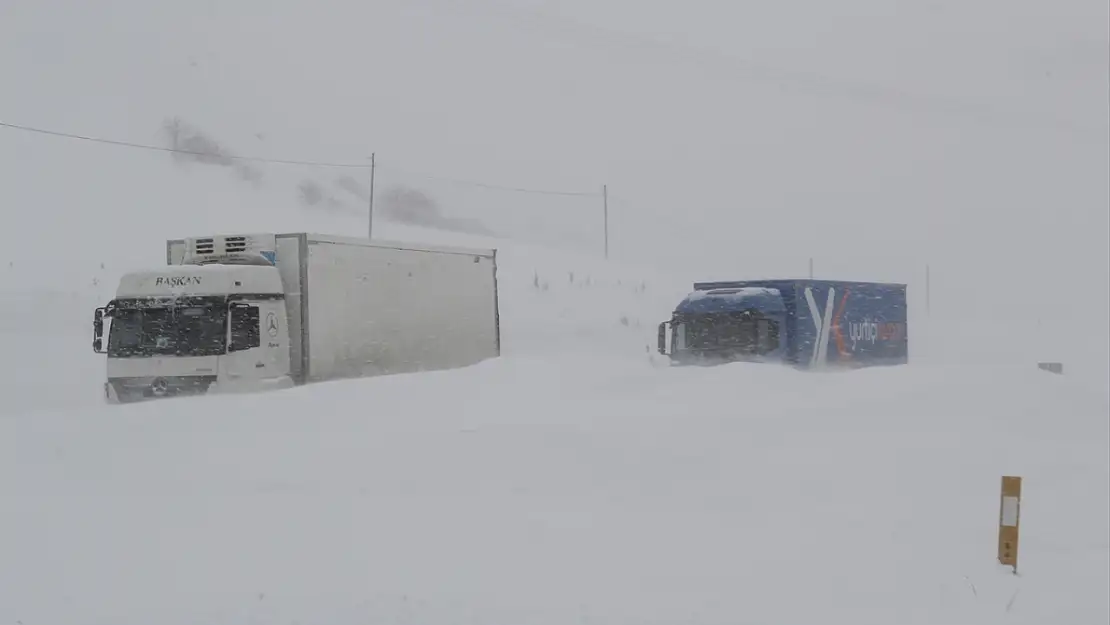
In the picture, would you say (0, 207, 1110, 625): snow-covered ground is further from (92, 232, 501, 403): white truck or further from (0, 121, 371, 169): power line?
(0, 121, 371, 169): power line

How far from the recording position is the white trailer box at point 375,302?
1797 centimetres

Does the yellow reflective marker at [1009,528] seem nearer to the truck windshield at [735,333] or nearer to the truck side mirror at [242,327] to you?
the truck side mirror at [242,327]

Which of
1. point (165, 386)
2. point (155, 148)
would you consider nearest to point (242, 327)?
point (165, 386)

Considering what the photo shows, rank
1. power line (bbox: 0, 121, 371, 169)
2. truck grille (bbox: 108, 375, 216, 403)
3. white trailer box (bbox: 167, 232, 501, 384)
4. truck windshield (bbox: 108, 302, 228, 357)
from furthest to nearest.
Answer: power line (bbox: 0, 121, 371, 169), white trailer box (bbox: 167, 232, 501, 384), truck windshield (bbox: 108, 302, 228, 357), truck grille (bbox: 108, 375, 216, 403)

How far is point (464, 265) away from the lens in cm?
2262

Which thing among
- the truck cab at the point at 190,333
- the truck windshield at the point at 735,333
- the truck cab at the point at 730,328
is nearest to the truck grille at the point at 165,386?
the truck cab at the point at 190,333

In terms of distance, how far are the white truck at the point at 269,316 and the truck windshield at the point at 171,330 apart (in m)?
0.01

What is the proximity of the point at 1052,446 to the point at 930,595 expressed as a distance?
308 inches

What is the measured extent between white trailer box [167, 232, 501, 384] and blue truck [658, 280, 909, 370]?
11.8ft

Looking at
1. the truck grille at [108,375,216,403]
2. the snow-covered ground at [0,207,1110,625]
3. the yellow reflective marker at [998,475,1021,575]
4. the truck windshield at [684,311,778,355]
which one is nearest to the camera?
the snow-covered ground at [0,207,1110,625]

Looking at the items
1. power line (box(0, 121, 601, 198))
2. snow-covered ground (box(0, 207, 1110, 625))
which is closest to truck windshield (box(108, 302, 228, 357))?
snow-covered ground (box(0, 207, 1110, 625))

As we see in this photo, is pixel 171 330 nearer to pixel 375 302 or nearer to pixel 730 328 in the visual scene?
pixel 375 302

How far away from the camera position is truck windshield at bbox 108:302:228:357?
656 inches

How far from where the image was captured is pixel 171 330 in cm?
1672
